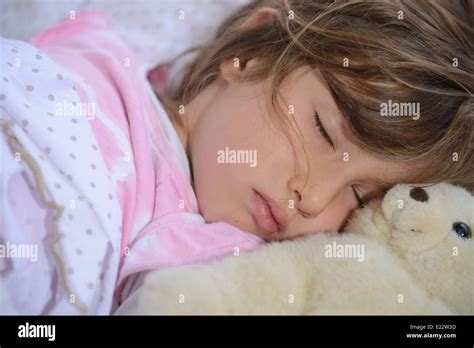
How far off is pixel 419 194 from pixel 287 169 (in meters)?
0.19

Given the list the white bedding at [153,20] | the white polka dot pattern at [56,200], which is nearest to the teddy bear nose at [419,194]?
the white polka dot pattern at [56,200]

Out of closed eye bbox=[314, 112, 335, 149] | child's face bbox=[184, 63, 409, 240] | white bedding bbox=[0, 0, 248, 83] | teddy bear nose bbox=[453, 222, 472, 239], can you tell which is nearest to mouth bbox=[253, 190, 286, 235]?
child's face bbox=[184, 63, 409, 240]

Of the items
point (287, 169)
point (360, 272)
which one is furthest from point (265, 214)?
point (360, 272)

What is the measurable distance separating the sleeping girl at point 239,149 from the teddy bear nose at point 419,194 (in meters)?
0.06

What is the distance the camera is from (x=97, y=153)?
31.1 inches

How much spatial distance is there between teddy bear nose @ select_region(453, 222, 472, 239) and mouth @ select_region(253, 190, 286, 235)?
24 centimetres

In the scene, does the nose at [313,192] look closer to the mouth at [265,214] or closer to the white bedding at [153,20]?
the mouth at [265,214]

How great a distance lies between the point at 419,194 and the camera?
30.5 inches

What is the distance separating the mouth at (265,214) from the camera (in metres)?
0.85

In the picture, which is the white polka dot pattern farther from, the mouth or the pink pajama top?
the mouth

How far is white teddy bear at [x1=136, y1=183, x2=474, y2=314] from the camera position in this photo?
705 millimetres

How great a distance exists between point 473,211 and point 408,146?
0.41 ft
